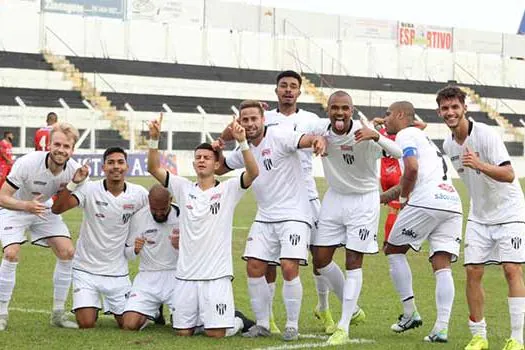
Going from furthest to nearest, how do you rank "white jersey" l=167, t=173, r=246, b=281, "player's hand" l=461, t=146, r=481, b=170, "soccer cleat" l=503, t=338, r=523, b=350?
"white jersey" l=167, t=173, r=246, b=281 < "soccer cleat" l=503, t=338, r=523, b=350 < "player's hand" l=461, t=146, r=481, b=170

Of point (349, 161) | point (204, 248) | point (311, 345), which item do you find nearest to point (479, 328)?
point (311, 345)

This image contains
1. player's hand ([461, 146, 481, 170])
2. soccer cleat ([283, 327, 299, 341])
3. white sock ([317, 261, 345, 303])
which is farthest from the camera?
white sock ([317, 261, 345, 303])

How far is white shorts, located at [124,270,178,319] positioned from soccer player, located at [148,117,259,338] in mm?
311

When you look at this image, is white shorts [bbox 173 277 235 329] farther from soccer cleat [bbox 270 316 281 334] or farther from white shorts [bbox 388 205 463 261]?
white shorts [bbox 388 205 463 261]

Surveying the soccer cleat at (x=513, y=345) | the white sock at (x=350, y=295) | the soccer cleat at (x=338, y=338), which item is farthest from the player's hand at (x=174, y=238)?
the soccer cleat at (x=513, y=345)

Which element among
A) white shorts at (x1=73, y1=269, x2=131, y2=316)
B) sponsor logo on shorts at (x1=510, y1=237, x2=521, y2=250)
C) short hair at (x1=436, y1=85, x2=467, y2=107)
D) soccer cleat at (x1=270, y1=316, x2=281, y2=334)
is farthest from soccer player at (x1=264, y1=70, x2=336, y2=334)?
sponsor logo on shorts at (x1=510, y1=237, x2=521, y2=250)

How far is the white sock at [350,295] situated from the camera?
9469 mm

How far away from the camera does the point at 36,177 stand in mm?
9977

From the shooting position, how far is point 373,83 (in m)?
63.2

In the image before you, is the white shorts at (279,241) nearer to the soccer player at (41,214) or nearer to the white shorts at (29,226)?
the soccer player at (41,214)

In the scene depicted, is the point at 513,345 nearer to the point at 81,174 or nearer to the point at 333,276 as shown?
the point at 333,276

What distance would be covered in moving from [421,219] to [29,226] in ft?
12.0

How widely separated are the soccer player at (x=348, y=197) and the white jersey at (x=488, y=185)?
66 centimetres

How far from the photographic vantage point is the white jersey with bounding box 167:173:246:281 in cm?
968
